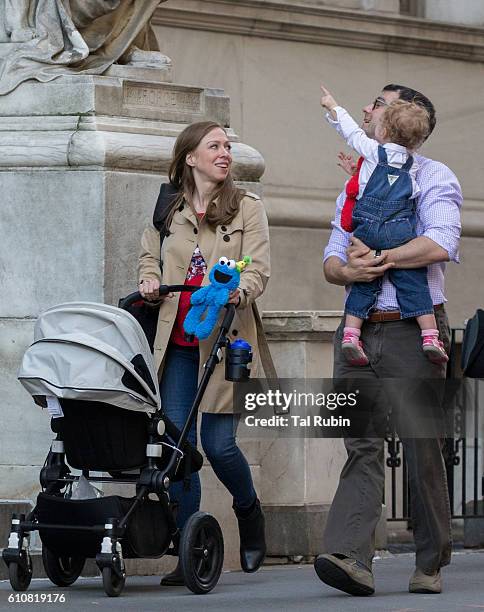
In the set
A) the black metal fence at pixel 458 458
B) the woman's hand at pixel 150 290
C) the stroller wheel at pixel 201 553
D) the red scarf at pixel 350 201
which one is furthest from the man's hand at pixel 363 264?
the stroller wheel at pixel 201 553

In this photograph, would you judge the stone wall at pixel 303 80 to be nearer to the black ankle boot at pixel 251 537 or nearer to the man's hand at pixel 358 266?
the black ankle boot at pixel 251 537

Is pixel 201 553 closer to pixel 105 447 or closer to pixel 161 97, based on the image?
pixel 105 447

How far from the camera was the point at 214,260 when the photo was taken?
8.94 metres

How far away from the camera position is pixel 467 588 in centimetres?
890

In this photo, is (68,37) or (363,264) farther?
(68,37)

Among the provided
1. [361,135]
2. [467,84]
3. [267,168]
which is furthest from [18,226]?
A: [467,84]

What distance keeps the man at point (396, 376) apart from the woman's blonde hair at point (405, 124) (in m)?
0.07

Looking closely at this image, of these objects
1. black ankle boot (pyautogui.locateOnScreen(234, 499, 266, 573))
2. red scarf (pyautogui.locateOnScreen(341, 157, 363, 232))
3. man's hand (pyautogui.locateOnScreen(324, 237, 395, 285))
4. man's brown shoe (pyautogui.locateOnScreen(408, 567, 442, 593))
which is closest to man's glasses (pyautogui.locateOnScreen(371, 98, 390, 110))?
red scarf (pyautogui.locateOnScreen(341, 157, 363, 232))

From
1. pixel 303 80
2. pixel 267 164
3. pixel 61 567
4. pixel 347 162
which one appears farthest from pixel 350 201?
pixel 303 80

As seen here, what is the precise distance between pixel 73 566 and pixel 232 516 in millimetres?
1406

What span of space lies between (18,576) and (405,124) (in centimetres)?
237

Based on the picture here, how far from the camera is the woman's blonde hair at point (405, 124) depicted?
8469mm

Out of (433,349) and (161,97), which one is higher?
(161,97)

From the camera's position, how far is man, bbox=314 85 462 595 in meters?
8.40
